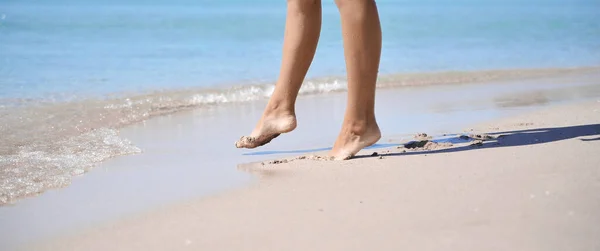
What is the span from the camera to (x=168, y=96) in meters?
5.47

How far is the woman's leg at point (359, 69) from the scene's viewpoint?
2816 millimetres

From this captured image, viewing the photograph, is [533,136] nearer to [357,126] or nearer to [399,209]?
[357,126]

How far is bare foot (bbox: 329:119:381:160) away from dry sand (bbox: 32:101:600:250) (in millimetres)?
120

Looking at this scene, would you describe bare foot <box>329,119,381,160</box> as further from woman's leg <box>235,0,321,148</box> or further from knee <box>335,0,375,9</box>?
knee <box>335,0,375,9</box>

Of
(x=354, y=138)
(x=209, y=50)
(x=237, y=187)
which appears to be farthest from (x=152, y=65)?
(x=237, y=187)

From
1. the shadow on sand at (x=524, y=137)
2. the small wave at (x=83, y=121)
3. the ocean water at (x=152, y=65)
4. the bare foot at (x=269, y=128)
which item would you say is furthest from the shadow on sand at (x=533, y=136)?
the ocean water at (x=152, y=65)

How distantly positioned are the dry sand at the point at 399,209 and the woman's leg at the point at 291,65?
0.38 metres

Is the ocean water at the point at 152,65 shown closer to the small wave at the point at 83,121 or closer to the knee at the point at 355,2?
the small wave at the point at 83,121

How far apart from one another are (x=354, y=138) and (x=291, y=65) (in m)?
0.43

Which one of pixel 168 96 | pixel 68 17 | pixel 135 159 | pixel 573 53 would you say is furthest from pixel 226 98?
pixel 68 17

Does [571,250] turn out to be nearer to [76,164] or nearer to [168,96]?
[76,164]

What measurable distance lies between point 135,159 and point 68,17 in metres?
13.2

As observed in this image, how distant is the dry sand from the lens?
73.4 inches

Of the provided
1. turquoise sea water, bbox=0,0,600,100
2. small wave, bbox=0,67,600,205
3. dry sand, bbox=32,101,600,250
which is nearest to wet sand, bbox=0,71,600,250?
dry sand, bbox=32,101,600,250
